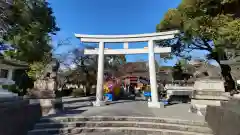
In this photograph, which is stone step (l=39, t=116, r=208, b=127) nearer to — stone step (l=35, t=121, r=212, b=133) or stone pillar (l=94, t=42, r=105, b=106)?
stone step (l=35, t=121, r=212, b=133)

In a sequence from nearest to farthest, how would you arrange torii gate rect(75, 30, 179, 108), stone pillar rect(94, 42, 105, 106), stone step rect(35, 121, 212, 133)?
stone step rect(35, 121, 212, 133) → torii gate rect(75, 30, 179, 108) → stone pillar rect(94, 42, 105, 106)

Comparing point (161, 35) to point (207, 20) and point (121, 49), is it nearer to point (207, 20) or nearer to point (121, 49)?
point (121, 49)

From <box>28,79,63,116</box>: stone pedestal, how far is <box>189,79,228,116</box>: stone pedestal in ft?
20.7

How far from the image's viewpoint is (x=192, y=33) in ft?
45.5

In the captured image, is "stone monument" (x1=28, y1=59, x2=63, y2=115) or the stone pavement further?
"stone monument" (x1=28, y1=59, x2=63, y2=115)

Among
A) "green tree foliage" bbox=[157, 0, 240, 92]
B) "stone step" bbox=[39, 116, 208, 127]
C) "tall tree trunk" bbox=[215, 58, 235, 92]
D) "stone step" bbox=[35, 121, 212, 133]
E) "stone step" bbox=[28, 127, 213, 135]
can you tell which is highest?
"green tree foliage" bbox=[157, 0, 240, 92]

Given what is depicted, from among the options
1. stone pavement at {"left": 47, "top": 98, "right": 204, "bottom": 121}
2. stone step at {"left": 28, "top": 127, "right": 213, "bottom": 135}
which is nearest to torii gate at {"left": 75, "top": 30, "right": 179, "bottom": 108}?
stone pavement at {"left": 47, "top": 98, "right": 204, "bottom": 121}

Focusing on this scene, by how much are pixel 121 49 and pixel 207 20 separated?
7.05 m

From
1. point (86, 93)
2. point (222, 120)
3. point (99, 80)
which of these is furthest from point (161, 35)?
point (86, 93)

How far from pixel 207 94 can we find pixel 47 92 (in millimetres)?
7183

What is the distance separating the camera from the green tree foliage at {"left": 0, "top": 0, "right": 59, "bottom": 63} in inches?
603

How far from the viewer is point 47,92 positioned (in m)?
8.02

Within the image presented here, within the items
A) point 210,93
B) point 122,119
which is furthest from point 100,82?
point 210,93

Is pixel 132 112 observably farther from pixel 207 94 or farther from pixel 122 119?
pixel 207 94
